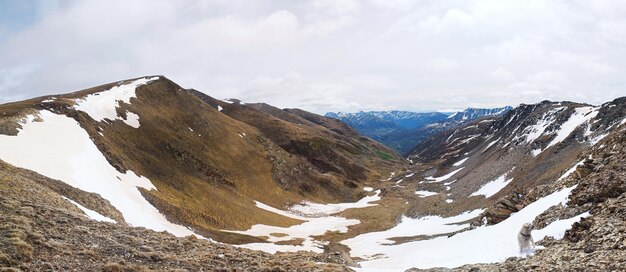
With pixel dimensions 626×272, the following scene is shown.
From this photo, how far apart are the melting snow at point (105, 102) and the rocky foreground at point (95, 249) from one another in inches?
1992

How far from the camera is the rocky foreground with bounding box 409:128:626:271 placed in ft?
51.2

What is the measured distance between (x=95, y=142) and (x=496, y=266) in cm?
5266

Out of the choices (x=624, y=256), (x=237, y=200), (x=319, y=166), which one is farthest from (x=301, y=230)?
(x=319, y=166)

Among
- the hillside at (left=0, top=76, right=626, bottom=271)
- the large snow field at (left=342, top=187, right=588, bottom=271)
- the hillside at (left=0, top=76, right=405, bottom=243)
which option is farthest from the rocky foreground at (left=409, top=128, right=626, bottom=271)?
the hillside at (left=0, top=76, right=405, bottom=243)

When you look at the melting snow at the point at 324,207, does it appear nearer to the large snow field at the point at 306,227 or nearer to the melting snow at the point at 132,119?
the large snow field at the point at 306,227

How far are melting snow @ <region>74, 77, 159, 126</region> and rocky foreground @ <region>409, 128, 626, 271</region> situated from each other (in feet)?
214

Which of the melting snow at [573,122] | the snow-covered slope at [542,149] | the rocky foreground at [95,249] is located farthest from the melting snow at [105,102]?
the melting snow at [573,122]

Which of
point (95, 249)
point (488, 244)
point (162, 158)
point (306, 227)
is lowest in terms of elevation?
point (95, 249)

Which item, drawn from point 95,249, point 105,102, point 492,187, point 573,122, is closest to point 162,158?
point 105,102

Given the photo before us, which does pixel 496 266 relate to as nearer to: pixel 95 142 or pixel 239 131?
pixel 95 142

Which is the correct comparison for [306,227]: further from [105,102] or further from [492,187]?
[105,102]

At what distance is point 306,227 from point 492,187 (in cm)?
3688

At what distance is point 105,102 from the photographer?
7619 centimetres

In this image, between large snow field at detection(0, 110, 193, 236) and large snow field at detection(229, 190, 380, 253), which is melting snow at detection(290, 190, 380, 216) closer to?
large snow field at detection(229, 190, 380, 253)
